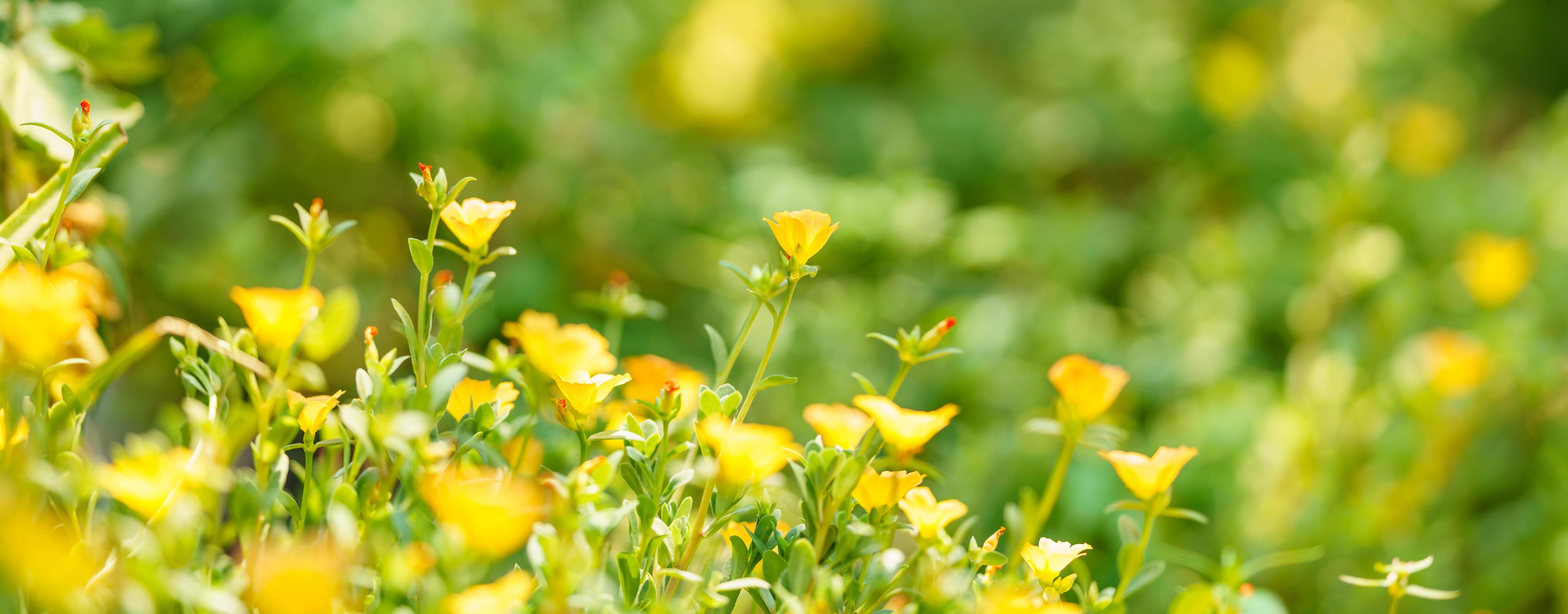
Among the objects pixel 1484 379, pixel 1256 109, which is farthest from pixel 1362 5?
pixel 1484 379

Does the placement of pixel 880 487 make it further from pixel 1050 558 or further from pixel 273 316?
pixel 273 316

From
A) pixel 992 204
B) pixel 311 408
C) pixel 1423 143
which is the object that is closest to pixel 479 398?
pixel 311 408

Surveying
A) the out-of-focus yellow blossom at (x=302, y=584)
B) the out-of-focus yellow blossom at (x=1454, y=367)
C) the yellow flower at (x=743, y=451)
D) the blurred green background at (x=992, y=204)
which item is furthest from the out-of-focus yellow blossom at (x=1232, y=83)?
the out-of-focus yellow blossom at (x=302, y=584)

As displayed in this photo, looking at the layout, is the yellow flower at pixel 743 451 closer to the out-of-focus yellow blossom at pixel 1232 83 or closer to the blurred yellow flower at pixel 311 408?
the blurred yellow flower at pixel 311 408

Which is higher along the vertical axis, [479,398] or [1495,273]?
[1495,273]

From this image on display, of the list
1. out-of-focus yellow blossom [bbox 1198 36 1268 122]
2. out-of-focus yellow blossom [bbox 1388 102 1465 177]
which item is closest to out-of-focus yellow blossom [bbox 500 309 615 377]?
out-of-focus yellow blossom [bbox 1198 36 1268 122]

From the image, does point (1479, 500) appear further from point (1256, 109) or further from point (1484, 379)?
point (1256, 109)
